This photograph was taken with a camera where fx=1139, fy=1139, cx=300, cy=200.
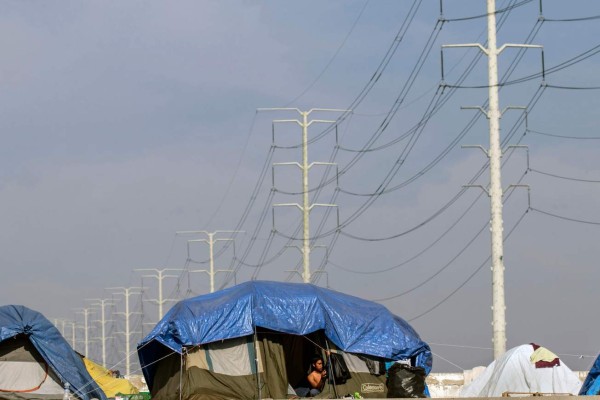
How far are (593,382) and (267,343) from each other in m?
7.44

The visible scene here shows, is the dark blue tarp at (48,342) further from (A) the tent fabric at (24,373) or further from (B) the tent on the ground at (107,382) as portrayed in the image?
(B) the tent on the ground at (107,382)

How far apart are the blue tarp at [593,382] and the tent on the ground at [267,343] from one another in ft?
12.2

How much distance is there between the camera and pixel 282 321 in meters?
25.3

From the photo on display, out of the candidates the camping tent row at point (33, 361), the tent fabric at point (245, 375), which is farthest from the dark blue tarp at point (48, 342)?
the tent fabric at point (245, 375)

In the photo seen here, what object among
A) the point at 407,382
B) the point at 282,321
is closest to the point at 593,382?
the point at 407,382

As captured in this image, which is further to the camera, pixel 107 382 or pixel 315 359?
pixel 107 382

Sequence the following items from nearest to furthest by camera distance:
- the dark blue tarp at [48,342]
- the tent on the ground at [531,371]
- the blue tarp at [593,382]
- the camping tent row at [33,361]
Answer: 1. the blue tarp at [593,382]
2. the dark blue tarp at [48,342]
3. the camping tent row at [33,361]
4. the tent on the ground at [531,371]

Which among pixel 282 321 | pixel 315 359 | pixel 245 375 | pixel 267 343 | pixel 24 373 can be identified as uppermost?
pixel 282 321

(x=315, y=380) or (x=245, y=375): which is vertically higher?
(x=245, y=375)

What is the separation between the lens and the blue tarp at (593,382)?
2545cm

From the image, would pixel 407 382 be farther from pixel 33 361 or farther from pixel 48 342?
pixel 33 361

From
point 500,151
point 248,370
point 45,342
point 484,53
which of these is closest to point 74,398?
point 45,342

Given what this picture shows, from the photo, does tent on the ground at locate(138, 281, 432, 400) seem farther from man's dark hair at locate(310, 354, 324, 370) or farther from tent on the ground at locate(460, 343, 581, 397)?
tent on the ground at locate(460, 343, 581, 397)

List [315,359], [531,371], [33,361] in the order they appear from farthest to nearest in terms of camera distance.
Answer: [531,371]
[33,361]
[315,359]
